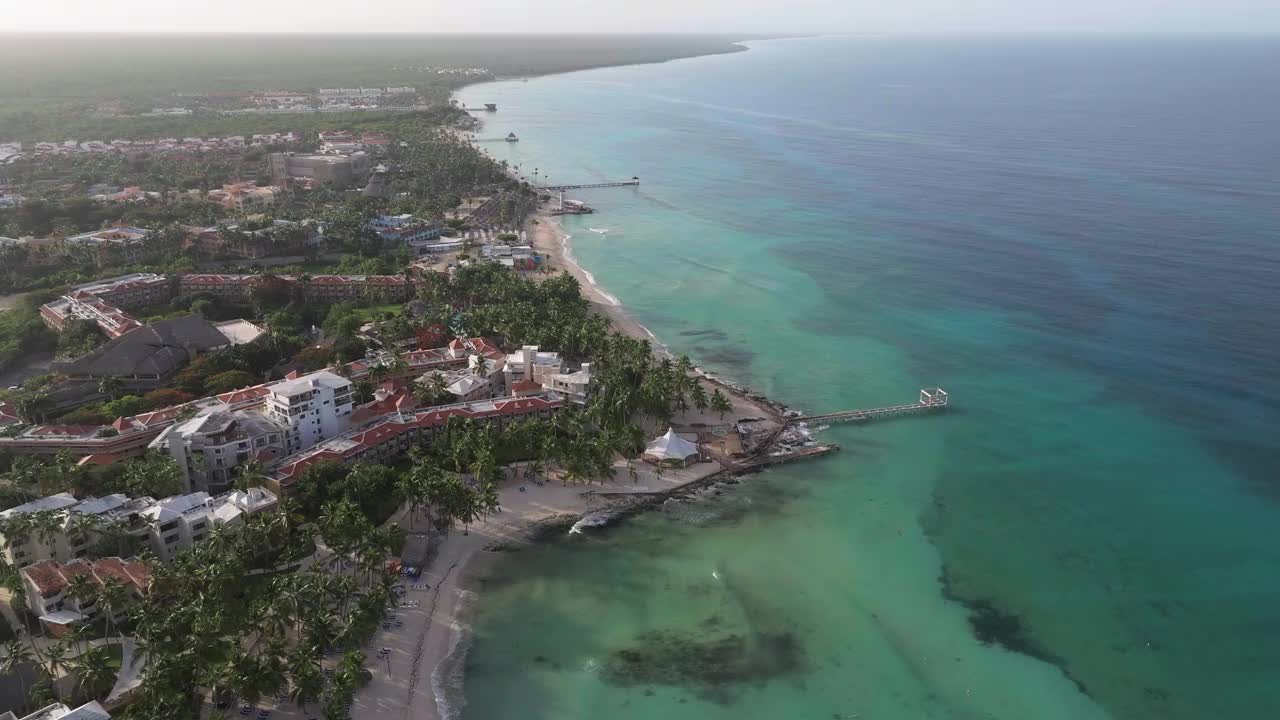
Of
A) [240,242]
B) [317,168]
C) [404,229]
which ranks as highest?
[317,168]

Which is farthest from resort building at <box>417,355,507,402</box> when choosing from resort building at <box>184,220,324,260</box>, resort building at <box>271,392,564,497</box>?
resort building at <box>184,220,324,260</box>

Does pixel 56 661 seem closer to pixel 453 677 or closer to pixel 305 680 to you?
pixel 305 680

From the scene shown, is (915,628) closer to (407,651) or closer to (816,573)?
(816,573)

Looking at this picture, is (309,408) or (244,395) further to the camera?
(244,395)

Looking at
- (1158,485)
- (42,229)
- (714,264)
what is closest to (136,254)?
(42,229)

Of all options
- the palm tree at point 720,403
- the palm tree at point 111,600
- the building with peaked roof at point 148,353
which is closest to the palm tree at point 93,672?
the palm tree at point 111,600

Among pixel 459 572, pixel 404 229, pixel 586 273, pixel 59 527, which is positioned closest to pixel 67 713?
pixel 59 527

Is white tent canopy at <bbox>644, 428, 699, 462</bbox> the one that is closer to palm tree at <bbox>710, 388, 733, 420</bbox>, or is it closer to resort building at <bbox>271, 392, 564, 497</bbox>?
palm tree at <bbox>710, 388, 733, 420</bbox>
